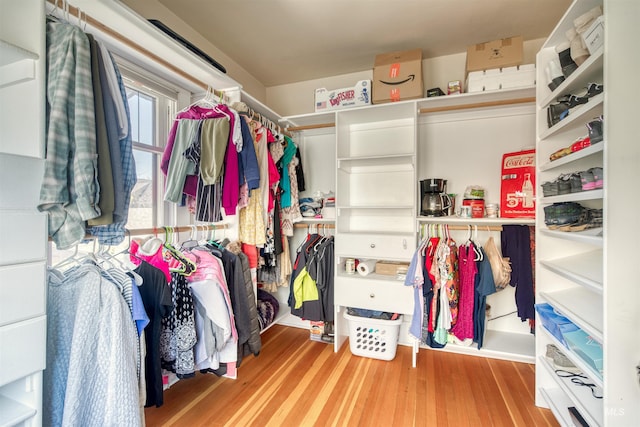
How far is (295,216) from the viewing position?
256cm

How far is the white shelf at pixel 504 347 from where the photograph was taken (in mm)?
2092

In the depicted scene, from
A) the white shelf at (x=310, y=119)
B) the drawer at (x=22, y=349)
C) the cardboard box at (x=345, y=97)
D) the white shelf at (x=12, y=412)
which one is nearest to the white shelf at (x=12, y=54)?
the drawer at (x=22, y=349)

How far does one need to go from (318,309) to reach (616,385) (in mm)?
1746

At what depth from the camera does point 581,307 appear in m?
1.30

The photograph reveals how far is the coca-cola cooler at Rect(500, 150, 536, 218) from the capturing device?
1993 mm

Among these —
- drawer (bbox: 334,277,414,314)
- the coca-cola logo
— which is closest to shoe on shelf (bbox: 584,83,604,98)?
the coca-cola logo

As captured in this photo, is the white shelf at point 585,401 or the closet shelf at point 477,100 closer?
the white shelf at point 585,401

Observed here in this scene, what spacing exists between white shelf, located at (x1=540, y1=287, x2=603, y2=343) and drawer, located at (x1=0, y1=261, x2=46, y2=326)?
1.97m

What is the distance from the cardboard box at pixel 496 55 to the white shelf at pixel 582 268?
133 centimetres

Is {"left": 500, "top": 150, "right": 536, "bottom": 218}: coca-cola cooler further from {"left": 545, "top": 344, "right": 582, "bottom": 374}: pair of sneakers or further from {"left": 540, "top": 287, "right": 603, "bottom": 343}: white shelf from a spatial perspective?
{"left": 545, "top": 344, "right": 582, "bottom": 374}: pair of sneakers

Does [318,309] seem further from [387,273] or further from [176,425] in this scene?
[176,425]

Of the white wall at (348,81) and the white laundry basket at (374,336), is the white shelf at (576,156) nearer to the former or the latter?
the white wall at (348,81)

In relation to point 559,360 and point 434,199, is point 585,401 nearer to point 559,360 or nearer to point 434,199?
point 559,360

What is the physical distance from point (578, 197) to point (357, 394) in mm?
1612
